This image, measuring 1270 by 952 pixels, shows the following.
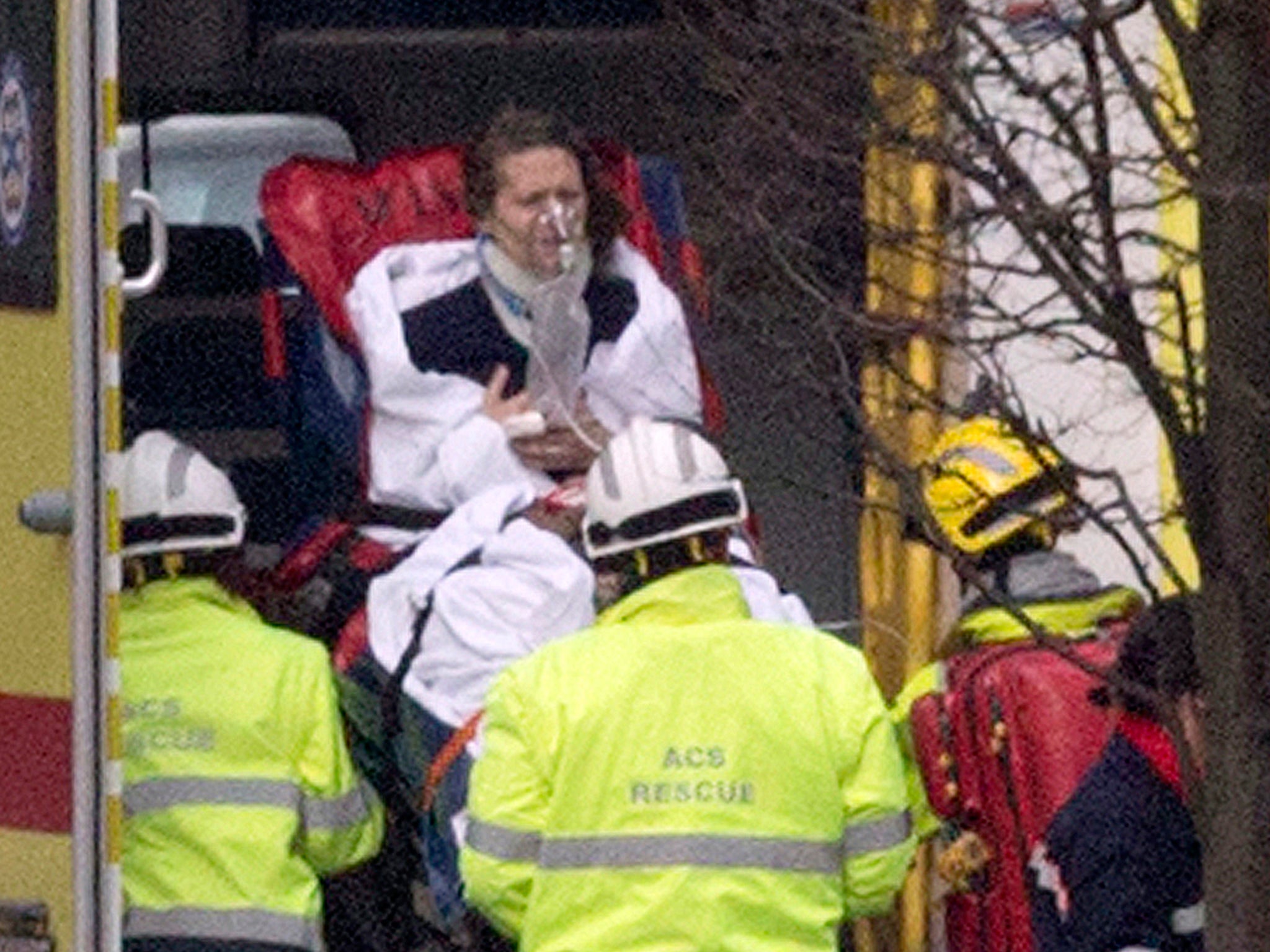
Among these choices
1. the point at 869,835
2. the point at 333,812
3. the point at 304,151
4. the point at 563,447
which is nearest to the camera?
the point at 869,835

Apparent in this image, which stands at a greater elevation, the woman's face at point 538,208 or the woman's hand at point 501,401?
the woman's face at point 538,208

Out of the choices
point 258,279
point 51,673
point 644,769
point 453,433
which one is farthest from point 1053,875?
point 258,279

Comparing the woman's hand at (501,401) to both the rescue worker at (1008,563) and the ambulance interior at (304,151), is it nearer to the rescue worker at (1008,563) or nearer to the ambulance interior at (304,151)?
the ambulance interior at (304,151)

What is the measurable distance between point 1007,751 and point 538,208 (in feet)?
6.13

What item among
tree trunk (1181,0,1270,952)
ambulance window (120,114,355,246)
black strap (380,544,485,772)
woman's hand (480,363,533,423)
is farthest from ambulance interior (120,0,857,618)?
tree trunk (1181,0,1270,952)

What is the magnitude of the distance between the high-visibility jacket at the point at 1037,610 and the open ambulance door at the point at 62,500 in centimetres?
166

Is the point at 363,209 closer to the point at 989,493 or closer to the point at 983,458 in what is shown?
the point at 983,458

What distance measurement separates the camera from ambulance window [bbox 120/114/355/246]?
9.44m

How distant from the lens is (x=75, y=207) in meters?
5.44

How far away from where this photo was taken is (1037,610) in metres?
6.75

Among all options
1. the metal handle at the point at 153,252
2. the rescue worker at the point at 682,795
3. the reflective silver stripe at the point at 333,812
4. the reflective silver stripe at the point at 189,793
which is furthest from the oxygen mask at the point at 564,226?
the metal handle at the point at 153,252

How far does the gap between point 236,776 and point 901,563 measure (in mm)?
2151

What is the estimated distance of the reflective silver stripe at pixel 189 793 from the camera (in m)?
6.58

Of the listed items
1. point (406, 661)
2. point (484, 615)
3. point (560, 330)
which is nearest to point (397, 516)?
point (560, 330)
